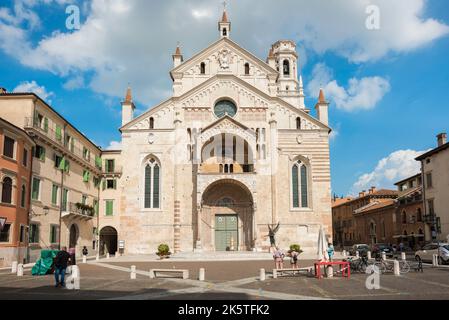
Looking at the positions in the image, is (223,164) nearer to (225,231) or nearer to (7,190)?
(225,231)

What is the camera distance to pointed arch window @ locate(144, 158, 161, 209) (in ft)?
136

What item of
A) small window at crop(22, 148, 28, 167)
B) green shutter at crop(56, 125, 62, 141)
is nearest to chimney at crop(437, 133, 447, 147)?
green shutter at crop(56, 125, 62, 141)

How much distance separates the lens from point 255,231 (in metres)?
39.8

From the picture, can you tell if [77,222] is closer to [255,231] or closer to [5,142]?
[5,142]

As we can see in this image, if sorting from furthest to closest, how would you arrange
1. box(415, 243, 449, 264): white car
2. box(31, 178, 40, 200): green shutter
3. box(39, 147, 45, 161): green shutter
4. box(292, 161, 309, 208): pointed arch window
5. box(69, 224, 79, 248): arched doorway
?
box(292, 161, 309, 208): pointed arch window < box(69, 224, 79, 248): arched doorway < box(39, 147, 45, 161): green shutter < box(31, 178, 40, 200): green shutter < box(415, 243, 449, 264): white car

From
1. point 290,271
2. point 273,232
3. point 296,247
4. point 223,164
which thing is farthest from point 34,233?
point 296,247

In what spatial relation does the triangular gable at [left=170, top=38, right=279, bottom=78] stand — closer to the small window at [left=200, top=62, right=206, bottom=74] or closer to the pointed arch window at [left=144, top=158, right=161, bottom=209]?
the small window at [left=200, top=62, right=206, bottom=74]

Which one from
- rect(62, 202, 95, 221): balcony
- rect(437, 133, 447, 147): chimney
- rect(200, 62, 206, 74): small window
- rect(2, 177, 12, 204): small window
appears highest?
rect(200, 62, 206, 74): small window

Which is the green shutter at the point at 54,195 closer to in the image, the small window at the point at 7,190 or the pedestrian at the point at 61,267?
the small window at the point at 7,190

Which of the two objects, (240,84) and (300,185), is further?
(240,84)

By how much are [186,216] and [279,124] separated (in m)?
13.0

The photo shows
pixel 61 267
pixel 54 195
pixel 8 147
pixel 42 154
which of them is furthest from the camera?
pixel 54 195

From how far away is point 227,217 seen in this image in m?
42.1

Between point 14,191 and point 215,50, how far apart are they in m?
24.5
